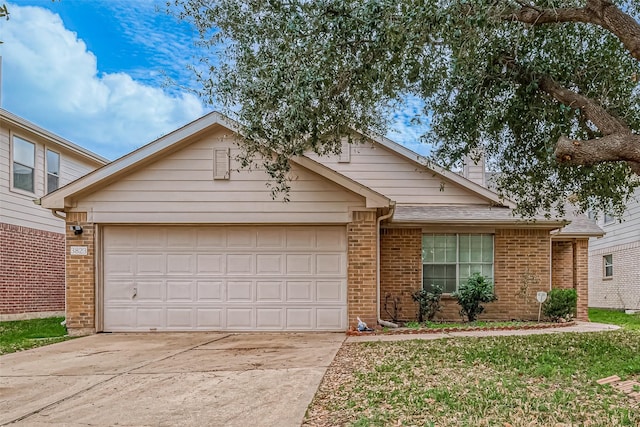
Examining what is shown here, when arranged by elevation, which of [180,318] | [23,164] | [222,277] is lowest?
[180,318]

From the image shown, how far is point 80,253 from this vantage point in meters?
10.0

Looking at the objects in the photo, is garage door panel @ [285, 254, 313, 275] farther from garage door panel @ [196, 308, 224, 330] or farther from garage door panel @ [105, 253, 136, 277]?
garage door panel @ [105, 253, 136, 277]

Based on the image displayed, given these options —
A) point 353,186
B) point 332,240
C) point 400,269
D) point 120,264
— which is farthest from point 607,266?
point 120,264

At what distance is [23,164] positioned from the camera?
1456 centimetres

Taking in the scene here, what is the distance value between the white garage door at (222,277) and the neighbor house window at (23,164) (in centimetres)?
606

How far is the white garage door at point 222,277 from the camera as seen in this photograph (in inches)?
403

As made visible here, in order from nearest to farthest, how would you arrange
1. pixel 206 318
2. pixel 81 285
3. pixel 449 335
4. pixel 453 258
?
pixel 449 335, pixel 81 285, pixel 206 318, pixel 453 258

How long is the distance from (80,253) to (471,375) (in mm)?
7875

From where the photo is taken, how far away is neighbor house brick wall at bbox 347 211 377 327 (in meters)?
9.86

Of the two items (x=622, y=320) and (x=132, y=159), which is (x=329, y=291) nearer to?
(x=132, y=159)

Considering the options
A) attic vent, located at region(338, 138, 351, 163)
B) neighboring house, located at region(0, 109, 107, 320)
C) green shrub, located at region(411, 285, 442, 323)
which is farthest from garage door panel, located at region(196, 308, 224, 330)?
neighboring house, located at region(0, 109, 107, 320)

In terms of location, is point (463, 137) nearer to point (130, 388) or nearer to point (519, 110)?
point (519, 110)

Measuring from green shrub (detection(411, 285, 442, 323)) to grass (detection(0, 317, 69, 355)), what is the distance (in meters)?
7.58

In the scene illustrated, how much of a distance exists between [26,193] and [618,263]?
66.3 ft
